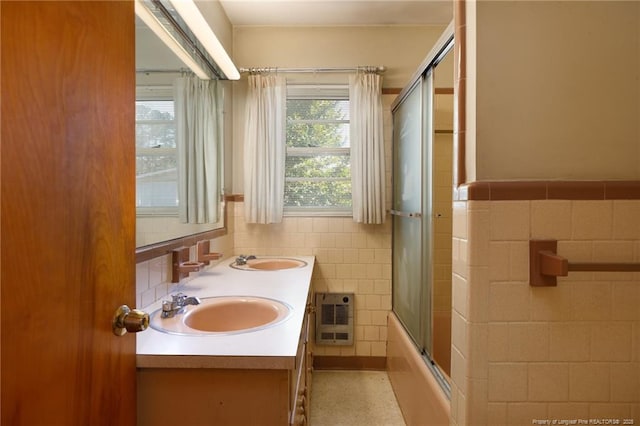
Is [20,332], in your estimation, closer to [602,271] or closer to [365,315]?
[602,271]

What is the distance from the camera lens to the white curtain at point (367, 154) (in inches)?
92.4

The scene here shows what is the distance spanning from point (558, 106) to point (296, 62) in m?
1.99

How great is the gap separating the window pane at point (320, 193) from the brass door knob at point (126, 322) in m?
1.86

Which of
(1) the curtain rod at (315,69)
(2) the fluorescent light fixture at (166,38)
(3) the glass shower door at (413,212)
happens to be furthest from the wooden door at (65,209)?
(1) the curtain rod at (315,69)

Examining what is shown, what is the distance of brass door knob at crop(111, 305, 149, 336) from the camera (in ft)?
2.33

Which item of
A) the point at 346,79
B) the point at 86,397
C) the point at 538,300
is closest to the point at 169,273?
the point at 86,397

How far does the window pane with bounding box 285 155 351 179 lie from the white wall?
164 centimetres

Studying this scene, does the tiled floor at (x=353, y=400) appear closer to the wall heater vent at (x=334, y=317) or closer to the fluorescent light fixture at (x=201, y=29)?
the wall heater vent at (x=334, y=317)

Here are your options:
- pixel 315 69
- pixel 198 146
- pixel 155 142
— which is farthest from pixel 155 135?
pixel 315 69

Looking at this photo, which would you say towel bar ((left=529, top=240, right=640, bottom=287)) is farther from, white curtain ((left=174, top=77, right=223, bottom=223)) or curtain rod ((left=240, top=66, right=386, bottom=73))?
curtain rod ((left=240, top=66, right=386, bottom=73))

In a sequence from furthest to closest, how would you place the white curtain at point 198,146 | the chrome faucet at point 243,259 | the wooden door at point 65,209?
the chrome faucet at point 243,259 < the white curtain at point 198,146 < the wooden door at point 65,209

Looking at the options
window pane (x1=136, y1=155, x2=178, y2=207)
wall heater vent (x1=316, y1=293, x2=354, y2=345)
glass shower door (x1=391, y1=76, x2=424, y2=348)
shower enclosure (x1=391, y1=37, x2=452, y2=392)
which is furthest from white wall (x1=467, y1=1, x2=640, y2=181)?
wall heater vent (x1=316, y1=293, x2=354, y2=345)

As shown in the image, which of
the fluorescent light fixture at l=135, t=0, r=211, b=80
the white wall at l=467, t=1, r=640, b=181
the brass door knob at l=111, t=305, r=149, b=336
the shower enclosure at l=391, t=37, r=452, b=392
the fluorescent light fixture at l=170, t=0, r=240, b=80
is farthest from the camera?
the shower enclosure at l=391, t=37, r=452, b=392

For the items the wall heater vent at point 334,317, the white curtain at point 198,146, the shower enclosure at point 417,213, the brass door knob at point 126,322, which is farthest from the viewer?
the wall heater vent at point 334,317
